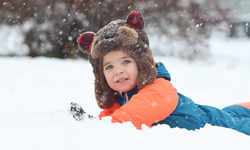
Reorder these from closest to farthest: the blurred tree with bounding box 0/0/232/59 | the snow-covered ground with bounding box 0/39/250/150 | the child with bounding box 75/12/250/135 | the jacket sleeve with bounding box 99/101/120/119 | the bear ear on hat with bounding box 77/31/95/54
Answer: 1. the snow-covered ground with bounding box 0/39/250/150
2. the child with bounding box 75/12/250/135
3. the bear ear on hat with bounding box 77/31/95/54
4. the jacket sleeve with bounding box 99/101/120/119
5. the blurred tree with bounding box 0/0/232/59

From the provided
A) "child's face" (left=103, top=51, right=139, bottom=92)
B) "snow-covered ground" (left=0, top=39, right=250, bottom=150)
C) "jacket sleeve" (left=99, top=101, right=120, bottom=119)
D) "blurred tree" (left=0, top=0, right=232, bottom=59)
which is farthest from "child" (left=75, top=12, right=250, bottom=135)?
"blurred tree" (left=0, top=0, right=232, bottom=59)

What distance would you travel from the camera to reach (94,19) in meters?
8.24

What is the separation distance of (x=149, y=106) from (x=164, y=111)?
143 mm

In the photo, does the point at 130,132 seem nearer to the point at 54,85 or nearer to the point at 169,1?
the point at 54,85

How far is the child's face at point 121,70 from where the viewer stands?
7.23ft

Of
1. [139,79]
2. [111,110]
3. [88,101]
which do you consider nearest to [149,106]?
[139,79]

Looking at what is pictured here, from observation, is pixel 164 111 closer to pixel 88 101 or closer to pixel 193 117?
pixel 193 117

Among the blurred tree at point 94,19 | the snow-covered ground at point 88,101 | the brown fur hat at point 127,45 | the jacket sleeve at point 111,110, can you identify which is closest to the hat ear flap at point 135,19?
the brown fur hat at point 127,45

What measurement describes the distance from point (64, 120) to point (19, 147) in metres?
0.49

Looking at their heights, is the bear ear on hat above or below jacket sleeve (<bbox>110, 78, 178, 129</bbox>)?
above

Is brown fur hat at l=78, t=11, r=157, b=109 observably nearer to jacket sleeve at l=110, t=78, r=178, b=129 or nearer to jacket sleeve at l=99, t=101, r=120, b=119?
jacket sleeve at l=110, t=78, r=178, b=129

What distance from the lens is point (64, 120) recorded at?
177cm

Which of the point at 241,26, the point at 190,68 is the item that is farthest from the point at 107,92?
the point at 241,26

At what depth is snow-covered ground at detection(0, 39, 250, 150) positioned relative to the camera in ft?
4.56
